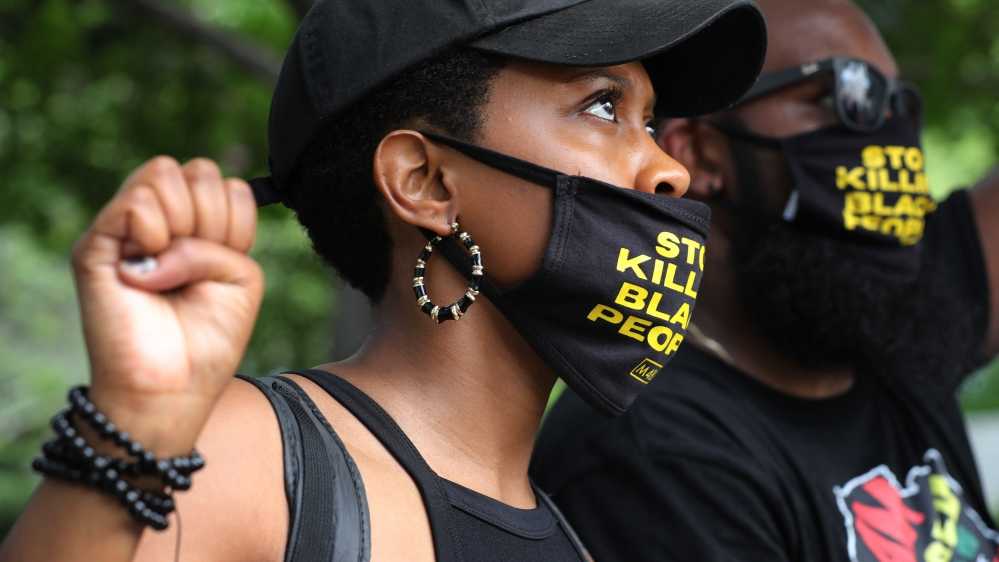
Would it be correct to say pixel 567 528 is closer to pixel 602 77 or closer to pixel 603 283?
pixel 603 283

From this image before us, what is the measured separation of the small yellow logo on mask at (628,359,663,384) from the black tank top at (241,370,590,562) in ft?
1.07

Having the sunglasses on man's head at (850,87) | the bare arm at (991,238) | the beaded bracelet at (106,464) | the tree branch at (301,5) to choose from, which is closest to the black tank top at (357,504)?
the beaded bracelet at (106,464)

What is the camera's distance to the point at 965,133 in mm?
6992

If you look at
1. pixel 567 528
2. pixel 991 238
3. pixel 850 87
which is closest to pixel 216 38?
pixel 850 87

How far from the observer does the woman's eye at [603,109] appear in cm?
230

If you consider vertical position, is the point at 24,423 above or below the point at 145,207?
below

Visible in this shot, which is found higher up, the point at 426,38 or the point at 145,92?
the point at 426,38

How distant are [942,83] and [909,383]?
350 centimetres

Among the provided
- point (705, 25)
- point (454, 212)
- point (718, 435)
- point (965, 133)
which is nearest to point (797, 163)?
point (718, 435)

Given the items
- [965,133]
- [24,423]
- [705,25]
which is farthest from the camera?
[24,423]

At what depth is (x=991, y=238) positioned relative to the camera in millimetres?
3867

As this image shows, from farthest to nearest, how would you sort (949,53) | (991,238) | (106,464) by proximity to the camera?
(949,53) → (991,238) → (106,464)

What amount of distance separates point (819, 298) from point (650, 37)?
1.36 meters

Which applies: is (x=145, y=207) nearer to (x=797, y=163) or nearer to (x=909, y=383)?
A: (x=797, y=163)
